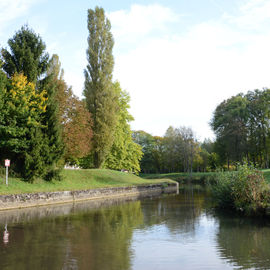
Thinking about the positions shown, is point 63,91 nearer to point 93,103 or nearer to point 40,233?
point 93,103

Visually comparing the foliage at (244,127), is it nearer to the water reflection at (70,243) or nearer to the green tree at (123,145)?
A: the green tree at (123,145)

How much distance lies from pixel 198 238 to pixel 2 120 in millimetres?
16627

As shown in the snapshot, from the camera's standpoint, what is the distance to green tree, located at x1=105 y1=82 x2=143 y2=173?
138 feet

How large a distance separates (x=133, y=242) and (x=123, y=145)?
32615mm

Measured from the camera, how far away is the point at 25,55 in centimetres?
2580

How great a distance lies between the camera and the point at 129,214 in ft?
56.6

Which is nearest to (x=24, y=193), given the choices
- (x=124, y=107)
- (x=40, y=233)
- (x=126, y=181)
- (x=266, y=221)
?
(x=40, y=233)

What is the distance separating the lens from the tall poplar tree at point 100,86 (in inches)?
1471

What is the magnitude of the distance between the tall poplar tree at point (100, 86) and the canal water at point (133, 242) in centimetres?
2129

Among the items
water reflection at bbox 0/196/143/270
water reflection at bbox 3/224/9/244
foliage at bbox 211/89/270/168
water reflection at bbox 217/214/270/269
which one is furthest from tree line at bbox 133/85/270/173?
water reflection at bbox 3/224/9/244

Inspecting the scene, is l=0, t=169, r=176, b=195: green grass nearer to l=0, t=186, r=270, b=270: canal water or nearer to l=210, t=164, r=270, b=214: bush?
l=0, t=186, r=270, b=270: canal water

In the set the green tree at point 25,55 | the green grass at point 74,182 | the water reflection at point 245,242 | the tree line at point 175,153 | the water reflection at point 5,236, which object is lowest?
the water reflection at point 245,242

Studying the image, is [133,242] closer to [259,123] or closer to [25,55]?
[25,55]

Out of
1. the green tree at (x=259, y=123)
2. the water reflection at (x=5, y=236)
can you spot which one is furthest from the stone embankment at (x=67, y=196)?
the green tree at (x=259, y=123)
